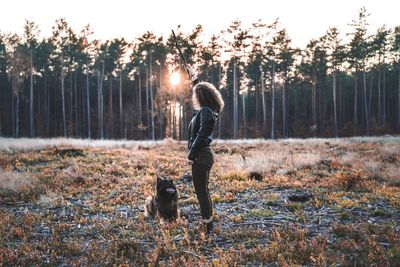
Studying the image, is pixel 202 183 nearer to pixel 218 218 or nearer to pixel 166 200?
pixel 166 200

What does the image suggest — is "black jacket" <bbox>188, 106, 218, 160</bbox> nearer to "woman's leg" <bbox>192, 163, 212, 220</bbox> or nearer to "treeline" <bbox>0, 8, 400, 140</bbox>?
"woman's leg" <bbox>192, 163, 212, 220</bbox>

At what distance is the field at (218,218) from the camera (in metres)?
5.34

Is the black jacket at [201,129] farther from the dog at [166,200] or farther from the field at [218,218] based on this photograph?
the field at [218,218]

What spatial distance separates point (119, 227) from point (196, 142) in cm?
267

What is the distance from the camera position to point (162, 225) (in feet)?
23.2

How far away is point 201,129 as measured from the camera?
607cm

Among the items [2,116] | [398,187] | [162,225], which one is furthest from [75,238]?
[2,116]

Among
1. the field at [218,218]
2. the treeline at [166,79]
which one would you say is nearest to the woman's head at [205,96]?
the field at [218,218]

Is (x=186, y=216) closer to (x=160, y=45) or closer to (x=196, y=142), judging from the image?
(x=196, y=142)

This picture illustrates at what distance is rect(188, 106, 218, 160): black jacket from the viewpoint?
6059mm

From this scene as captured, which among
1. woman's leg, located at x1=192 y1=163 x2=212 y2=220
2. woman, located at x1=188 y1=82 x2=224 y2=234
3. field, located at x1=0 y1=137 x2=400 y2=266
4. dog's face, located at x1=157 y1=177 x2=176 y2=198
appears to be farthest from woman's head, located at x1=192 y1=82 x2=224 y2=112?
field, located at x1=0 y1=137 x2=400 y2=266

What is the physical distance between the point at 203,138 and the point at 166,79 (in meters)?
43.4

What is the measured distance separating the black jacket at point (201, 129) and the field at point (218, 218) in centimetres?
147

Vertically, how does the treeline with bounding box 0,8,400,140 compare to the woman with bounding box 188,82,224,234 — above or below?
above
